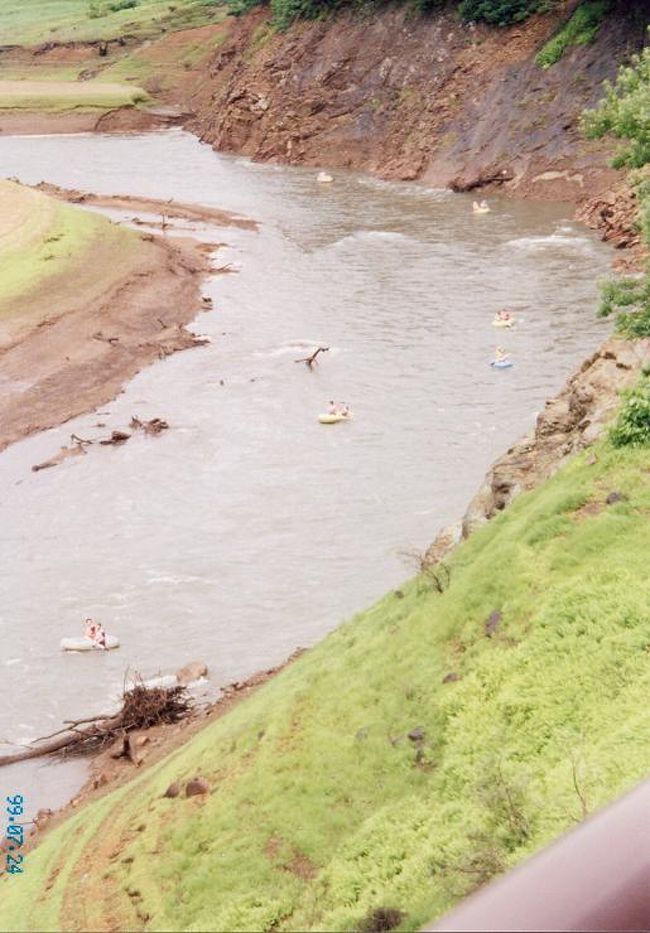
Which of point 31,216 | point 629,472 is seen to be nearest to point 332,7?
point 31,216

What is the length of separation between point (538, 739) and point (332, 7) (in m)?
72.2

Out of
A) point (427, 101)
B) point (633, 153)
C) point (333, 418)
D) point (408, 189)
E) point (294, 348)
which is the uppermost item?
point (633, 153)

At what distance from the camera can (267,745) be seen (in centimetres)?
1309

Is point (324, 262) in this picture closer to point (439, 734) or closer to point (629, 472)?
point (629, 472)

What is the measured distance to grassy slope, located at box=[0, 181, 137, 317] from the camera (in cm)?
4356

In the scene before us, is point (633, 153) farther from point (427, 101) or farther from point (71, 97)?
point (71, 97)

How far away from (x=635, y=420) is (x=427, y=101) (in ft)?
177

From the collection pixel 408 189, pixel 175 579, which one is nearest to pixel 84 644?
pixel 175 579

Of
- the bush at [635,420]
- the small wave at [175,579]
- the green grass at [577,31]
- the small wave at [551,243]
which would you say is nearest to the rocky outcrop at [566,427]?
the bush at [635,420]

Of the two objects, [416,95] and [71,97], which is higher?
[416,95]

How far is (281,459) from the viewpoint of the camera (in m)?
29.0

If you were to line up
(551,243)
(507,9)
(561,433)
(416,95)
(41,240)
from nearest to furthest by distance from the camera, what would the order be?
(561,433) → (551,243) → (41,240) → (507,9) → (416,95)

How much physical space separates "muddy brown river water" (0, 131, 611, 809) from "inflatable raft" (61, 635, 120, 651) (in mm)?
170

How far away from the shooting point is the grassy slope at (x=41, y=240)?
143ft
